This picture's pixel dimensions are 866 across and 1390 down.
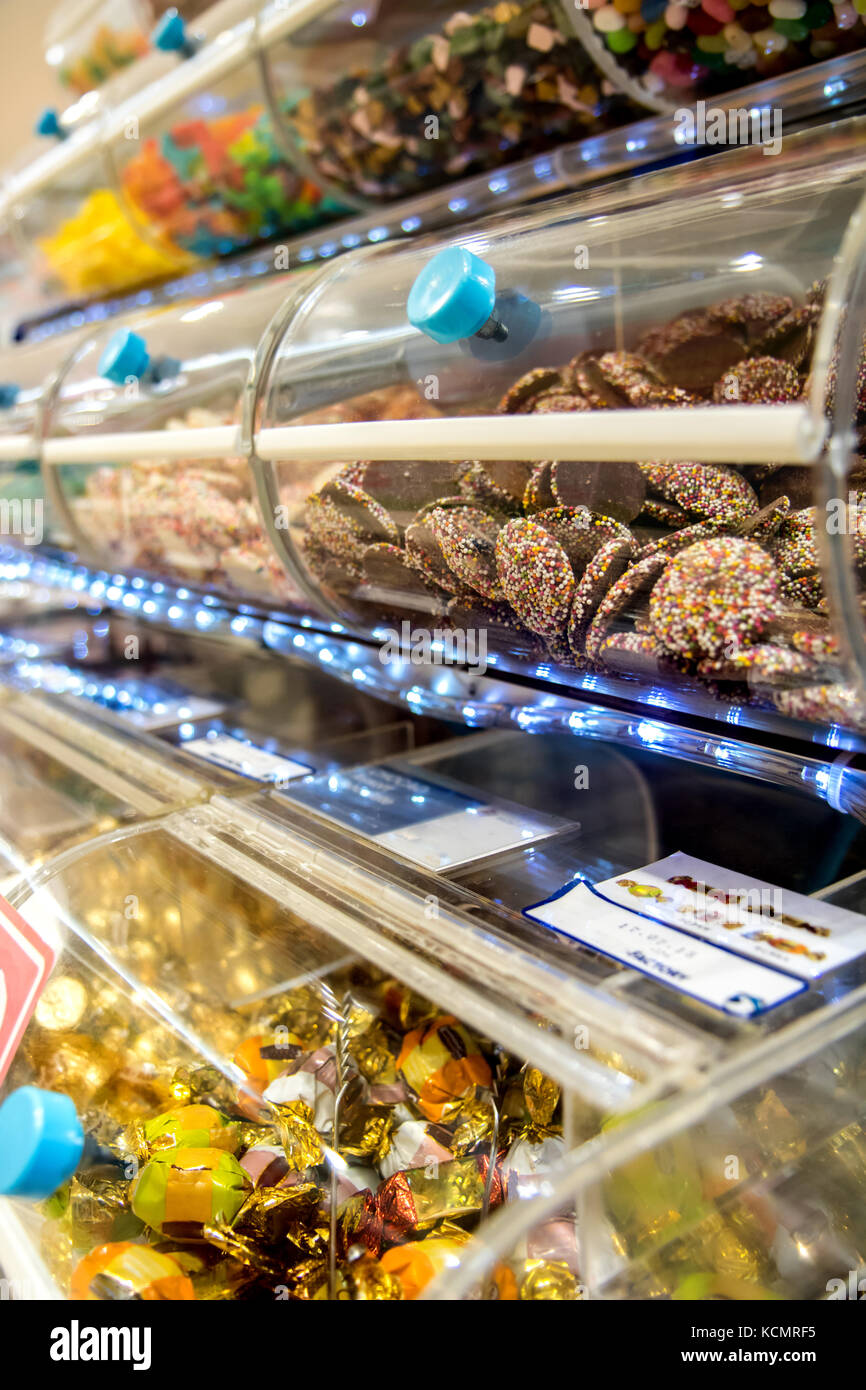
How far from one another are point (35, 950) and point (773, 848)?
0.82m

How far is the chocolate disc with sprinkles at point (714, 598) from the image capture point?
2.56 ft

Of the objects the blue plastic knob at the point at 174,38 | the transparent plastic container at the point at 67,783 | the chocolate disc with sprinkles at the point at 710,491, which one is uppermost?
the blue plastic knob at the point at 174,38

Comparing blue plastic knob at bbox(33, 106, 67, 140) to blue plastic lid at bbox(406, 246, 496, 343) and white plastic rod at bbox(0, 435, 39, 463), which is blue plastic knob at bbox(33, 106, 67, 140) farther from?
blue plastic lid at bbox(406, 246, 496, 343)

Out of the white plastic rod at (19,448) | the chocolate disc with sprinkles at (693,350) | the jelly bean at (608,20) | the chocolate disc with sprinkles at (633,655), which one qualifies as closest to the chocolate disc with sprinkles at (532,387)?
the chocolate disc with sprinkles at (693,350)

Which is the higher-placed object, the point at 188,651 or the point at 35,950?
the point at 188,651

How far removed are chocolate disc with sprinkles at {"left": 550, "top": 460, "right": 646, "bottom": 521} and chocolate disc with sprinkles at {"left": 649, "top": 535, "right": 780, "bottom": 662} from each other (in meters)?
0.11

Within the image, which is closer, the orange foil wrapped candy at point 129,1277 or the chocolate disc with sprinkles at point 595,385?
the orange foil wrapped candy at point 129,1277

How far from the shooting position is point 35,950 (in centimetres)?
105

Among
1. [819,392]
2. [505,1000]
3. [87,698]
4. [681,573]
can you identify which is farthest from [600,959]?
[87,698]

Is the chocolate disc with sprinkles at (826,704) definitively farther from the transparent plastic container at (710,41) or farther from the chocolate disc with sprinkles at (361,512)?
the transparent plastic container at (710,41)

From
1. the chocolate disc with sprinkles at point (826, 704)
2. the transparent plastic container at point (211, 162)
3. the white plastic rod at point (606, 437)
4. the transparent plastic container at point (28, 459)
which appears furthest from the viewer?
the transparent plastic container at point (28, 459)

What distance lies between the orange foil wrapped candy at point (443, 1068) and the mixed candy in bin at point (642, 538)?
42cm

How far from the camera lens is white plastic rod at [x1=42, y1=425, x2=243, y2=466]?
120 centimetres
